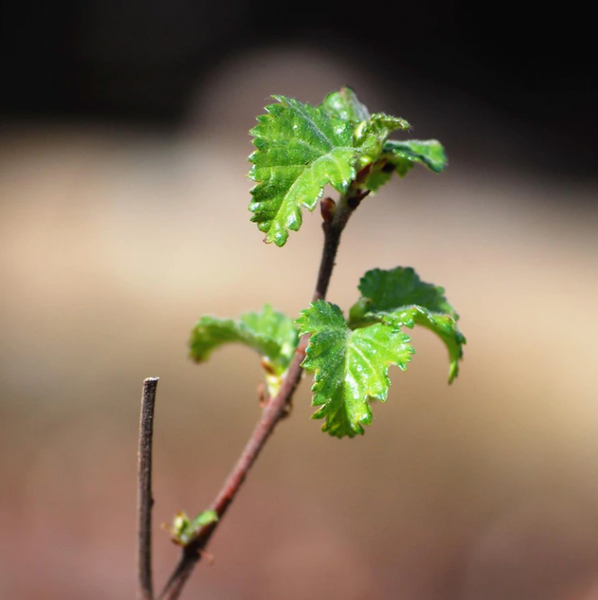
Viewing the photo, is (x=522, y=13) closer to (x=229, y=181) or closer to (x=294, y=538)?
(x=229, y=181)

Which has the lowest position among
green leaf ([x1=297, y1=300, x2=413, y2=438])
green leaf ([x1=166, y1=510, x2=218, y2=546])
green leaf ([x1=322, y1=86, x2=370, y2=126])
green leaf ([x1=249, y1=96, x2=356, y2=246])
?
green leaf ([x1=166, y1=510, x2=218, y2=546])

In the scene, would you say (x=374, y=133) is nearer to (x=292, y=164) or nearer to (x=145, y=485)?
(x=292, y=164)

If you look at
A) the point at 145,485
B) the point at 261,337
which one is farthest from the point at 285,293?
the point at 145,485

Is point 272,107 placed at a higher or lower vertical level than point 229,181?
lower

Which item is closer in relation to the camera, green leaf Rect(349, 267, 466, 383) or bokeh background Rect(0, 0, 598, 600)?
green leaf Rect(349, 267, 466, 383)

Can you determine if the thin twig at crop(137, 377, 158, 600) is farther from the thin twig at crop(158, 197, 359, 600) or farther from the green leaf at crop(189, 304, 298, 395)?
the green leaf at crop(189, 304, 298, 395)

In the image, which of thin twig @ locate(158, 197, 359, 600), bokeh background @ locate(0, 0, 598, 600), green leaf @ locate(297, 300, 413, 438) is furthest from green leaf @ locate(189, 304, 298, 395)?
bokeh background @ locate(0, 0, 598, 600)

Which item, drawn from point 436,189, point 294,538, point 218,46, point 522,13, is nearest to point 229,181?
point 218,46
